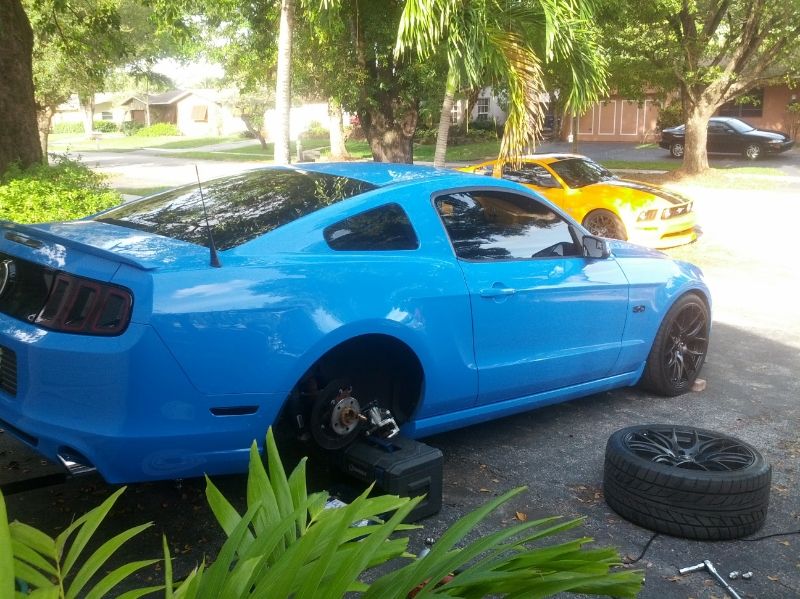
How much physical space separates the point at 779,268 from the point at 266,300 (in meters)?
9.89

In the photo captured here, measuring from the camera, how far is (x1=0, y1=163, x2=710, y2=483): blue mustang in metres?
3.47

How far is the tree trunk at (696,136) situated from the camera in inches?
902

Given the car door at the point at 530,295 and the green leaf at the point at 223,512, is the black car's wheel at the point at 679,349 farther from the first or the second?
the green leaf at the point at 223,512

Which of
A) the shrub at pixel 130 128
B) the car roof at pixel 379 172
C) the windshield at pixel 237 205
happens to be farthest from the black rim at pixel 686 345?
the shrub at pixel 130 128

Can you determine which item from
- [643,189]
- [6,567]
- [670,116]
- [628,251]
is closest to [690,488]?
[628,251]

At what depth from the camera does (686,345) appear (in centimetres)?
613

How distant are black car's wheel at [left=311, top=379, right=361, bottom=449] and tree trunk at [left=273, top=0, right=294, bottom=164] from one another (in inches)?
350

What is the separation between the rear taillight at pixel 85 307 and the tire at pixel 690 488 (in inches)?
94.1

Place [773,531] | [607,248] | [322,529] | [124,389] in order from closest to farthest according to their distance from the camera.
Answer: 1. [322,529]
2. [124,389]
3. [773,531]
4. [607,248]

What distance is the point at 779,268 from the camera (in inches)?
464

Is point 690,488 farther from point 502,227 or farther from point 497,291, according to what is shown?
point 502,227

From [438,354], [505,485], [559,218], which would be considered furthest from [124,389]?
[559,218]

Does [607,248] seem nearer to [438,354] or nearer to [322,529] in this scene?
[438,354]

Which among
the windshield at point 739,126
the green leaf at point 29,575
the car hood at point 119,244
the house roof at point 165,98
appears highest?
the house roof at point 165,98
